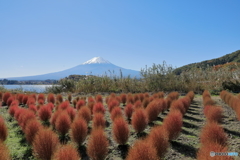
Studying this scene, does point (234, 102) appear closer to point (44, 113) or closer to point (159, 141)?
point (159, 141)

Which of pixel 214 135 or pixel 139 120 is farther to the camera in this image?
pixel 139 120

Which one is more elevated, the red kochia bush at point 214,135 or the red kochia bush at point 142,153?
the red kochia bush at point 142,153

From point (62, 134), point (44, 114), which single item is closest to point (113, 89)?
point (44, 114)

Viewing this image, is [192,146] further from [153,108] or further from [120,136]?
[153,108]

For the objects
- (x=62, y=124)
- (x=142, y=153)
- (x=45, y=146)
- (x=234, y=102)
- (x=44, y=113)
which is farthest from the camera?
(x=234, y=102)

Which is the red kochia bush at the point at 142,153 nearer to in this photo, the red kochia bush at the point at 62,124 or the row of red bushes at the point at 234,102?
the red kochia bush at the point at 62,124

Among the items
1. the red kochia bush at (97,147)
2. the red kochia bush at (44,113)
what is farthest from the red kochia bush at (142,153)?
the red kochia bush at (44,113)

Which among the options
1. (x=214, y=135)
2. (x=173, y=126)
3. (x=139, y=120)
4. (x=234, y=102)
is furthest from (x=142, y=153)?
(x=234, y=102)

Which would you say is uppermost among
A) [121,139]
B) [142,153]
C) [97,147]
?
[142,153]

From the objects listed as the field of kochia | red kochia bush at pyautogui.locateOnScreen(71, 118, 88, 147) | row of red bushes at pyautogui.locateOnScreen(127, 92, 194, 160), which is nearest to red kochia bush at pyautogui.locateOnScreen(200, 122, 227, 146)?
the field of kochia

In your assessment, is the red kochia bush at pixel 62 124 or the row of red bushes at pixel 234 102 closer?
the red kochia bush at pixel 62 124

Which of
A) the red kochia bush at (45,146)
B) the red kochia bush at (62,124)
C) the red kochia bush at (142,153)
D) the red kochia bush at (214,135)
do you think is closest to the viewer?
the red kochia bush at (142,153)

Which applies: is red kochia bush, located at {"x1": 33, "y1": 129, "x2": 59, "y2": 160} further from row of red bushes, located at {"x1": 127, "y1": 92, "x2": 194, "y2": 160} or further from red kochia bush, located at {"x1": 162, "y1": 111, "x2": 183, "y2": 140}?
red kochia bush, located at {"x1": 162, "y1": 111, "x2": 183, "y2": 140}

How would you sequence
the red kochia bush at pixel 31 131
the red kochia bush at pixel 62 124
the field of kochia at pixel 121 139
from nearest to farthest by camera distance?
1. the field of kochia at pixel 121 139
2. the red kochia bush at pixel 31 131
3. the red kochia bush at pixel 62 124
